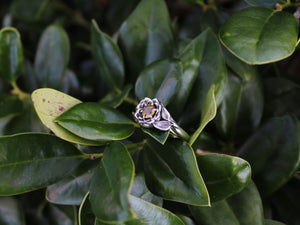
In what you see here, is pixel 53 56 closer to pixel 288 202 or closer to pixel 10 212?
pixel 10 212

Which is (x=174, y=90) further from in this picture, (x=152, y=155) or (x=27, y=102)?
(x=27, y=102)

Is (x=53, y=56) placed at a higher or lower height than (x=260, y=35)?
lower

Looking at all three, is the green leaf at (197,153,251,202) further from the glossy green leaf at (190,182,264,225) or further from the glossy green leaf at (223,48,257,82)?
the glossy green leaf at (223,48,257,82)

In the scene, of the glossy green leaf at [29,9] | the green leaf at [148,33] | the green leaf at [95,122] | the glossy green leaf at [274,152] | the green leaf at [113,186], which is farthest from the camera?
the glossy green leaf at [29,9]

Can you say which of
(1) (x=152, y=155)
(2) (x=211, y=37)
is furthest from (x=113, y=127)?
(2) (x=211, y=37)

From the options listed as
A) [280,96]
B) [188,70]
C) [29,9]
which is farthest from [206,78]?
[29,9]

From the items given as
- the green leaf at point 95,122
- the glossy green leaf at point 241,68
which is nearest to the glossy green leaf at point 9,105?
the green leaf at point 95,122

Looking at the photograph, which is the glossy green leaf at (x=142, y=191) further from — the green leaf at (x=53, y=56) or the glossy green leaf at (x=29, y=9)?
the glossy green leaf at (x=29, y=9)
